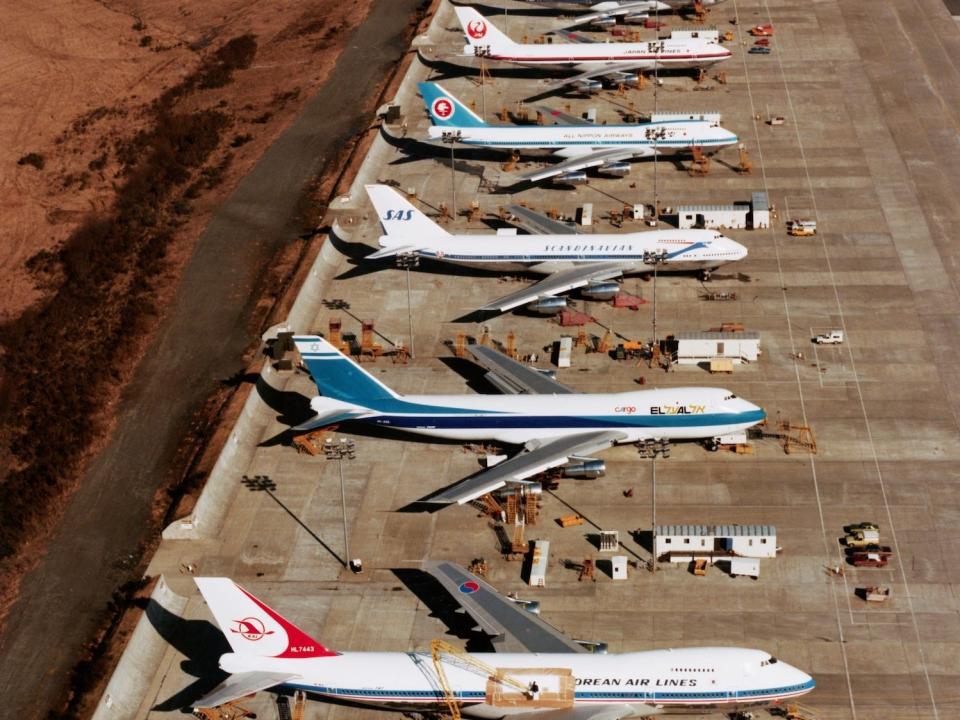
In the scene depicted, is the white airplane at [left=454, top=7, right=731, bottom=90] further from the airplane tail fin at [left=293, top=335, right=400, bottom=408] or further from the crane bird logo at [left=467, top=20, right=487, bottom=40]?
the airplane tail fin at [left=293, top=335, right=400, bottom=408]

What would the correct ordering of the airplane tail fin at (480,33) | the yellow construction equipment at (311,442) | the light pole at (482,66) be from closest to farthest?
the yellow construction equipment at (311,442) → the light pole at (482,66) → the airplane tail fin at (480,33)

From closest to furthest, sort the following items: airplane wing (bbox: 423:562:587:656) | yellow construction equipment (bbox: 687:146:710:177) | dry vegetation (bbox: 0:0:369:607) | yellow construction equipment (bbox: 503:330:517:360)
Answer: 1. airplane wing (bbox: 423:562:587:656)
2. yellow construction equipment (bbox: 503:330:517:360)
3. dry vegetation (bbox: 0:0:369:607)
4. yellow construction equipment (bbox: 687:146:710:177)

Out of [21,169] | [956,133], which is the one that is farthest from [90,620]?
[956,133]

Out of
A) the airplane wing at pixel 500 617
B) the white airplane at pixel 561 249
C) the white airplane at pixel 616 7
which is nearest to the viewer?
the airplane wing at pixel 500 617

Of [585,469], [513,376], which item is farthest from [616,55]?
[585,469]

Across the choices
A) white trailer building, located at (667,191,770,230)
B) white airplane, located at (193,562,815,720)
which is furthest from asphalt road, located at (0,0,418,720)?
white trailer building, located at (667,191,770,230)

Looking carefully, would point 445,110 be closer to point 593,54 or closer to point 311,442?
point 593,54

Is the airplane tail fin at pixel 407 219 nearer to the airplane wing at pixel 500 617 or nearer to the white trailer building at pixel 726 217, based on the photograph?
the white trailer building at pixel 726 217

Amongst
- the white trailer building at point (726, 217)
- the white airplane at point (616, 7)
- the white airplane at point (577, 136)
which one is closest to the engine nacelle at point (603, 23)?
the white airplane at point (616, 7)
